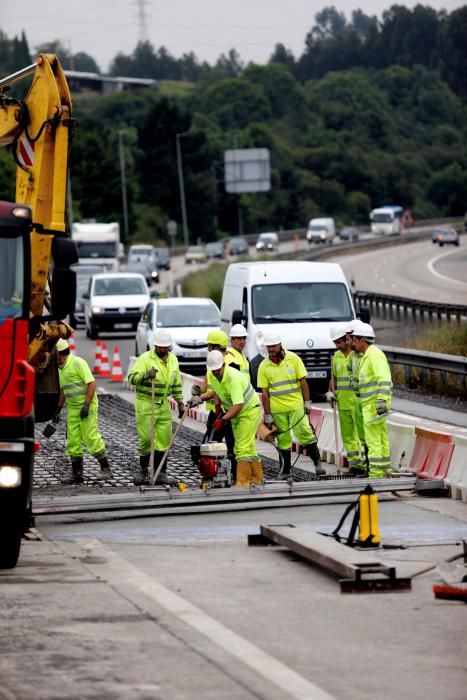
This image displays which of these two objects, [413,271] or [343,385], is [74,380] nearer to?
[343,385]

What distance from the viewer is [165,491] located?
51.0ft

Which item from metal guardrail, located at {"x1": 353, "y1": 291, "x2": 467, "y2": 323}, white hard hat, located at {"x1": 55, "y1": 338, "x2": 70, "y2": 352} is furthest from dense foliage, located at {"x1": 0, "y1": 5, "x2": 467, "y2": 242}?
white hard hat, located at {"x1": 55, "y1": 338, "x2": 70, "y2": 352}

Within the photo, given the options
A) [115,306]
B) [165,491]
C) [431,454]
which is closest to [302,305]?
[431,454]

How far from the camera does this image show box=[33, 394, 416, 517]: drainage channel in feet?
48.7

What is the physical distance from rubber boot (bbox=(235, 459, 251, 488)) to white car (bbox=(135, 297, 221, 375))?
15.3 meters

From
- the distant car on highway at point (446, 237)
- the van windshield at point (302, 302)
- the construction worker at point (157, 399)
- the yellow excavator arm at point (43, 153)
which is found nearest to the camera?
the yellow excavator arm at point (43, 153)

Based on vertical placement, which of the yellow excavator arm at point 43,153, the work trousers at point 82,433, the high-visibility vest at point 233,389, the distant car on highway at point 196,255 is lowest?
the distant car on highway at point 196,255

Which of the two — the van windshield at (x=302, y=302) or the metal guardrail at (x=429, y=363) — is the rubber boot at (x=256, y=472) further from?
the metal guardrail at (x=429, y=363)

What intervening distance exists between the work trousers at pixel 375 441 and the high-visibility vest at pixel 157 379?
83.5 inches

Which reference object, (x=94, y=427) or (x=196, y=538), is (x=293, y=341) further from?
(x=196, y=538)

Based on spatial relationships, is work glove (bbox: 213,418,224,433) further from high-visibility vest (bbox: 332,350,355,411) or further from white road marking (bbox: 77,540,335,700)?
white road marking (bbox: 77,540,335,700)

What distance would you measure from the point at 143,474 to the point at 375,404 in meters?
2.69

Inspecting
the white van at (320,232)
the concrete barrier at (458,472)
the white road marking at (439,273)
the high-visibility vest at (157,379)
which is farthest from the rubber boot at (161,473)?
the white van at (320,232)

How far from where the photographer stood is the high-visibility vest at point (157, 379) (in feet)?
55.4
